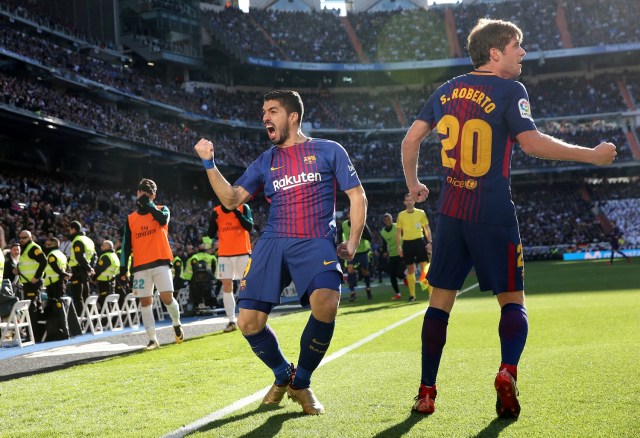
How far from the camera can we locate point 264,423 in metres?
4.96

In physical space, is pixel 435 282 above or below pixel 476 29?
below

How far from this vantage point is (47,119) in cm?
3459

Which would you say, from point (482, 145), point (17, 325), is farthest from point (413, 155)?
point (17, 325)

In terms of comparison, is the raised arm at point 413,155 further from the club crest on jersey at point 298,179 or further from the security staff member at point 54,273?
the security staff member at point 54,273

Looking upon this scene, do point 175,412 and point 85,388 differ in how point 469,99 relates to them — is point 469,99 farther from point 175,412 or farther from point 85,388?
point 85,388

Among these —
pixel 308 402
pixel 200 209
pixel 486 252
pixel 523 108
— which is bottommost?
pixel 308 402

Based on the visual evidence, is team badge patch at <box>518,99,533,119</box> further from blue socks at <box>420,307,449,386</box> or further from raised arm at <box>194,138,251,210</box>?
raised arm at <box>194,138,251,210</box>

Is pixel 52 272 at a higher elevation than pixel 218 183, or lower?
lower

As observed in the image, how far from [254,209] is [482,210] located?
49.6 m

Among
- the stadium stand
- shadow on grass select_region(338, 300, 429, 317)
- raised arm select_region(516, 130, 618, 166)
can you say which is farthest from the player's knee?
the stadium stand

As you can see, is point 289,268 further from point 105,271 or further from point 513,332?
point 105,271

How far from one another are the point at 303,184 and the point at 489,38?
1.46 m

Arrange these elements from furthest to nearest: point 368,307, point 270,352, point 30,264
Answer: point 368,307
point 30,264
point 270,352

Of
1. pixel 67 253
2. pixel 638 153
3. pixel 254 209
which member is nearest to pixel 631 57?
pixel 638 153
